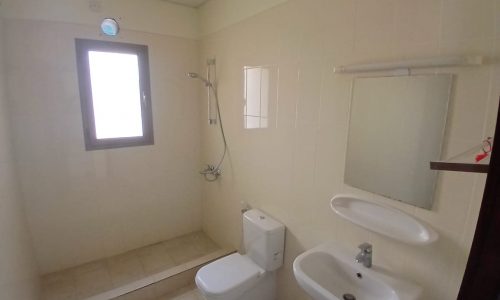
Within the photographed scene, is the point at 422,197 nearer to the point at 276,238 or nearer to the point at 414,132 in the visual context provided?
the point at 414,132

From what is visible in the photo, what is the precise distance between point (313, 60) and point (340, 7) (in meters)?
0.30

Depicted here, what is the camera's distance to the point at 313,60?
1.54m

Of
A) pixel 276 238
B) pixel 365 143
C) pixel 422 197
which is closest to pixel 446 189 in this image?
pixel 422 197

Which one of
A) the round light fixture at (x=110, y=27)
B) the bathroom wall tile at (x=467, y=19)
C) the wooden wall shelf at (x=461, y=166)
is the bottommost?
the wooden wall shelf at (x=461, y=166)

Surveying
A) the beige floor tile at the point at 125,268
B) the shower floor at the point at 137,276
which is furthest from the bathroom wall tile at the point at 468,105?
the beige floor tile at the point at 125,268

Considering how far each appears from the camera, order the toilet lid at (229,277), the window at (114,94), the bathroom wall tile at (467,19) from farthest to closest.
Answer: the window at (114,94) → the toilet lid at (229,277) → the bathroom wall tile at (467,19)

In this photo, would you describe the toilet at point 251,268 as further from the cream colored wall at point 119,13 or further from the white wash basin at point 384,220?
the cream colored wall at point 119,13

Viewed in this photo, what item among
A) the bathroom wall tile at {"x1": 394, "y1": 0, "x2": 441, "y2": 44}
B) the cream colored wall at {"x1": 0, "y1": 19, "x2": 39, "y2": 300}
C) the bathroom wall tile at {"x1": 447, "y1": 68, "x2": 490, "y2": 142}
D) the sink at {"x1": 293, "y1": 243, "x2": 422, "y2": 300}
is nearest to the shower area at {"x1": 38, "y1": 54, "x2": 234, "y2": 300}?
the cream colored wall at {"x1": 0, "y1": 19, "x2": 39, "y2": 300}

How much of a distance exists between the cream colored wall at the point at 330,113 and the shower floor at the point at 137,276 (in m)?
0.53

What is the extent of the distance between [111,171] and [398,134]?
247 centimetres

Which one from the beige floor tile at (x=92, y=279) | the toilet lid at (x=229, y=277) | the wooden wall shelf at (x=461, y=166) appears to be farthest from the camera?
the beige floor tile at (x=92, y=279)

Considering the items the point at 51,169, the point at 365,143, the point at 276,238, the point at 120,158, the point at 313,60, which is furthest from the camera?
the point at 120,158

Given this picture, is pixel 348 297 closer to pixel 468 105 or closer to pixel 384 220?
pixel 384 220

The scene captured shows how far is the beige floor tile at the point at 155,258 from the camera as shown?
97.2 inches
